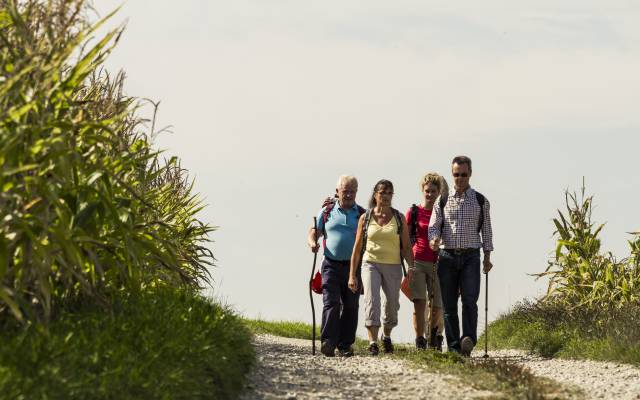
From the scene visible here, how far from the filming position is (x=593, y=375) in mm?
10836

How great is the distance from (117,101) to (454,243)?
14.4 feet

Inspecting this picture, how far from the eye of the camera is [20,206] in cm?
745

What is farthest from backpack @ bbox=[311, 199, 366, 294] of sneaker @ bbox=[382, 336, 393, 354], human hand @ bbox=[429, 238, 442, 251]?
sneaker @ bbox=[382, 336, 393, 354]

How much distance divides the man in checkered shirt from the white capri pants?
1.93 ft

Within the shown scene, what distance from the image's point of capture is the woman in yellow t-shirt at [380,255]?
11805 millimetres

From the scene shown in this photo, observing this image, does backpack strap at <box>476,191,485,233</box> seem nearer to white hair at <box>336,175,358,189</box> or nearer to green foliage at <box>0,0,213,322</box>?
white hair at <box>336,175,358,189</box>

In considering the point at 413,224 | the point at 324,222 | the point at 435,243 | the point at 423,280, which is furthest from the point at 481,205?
the point at 324,222

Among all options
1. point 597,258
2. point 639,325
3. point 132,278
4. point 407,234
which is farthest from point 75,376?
point 597,258

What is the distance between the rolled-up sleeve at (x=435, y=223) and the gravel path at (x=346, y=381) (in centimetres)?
180

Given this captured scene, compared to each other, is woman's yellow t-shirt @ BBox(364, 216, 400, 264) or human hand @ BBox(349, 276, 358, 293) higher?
woman's yellow t-shirt @ BBox(364, 216, 400, 264)

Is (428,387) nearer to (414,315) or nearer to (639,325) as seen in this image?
(414,315)

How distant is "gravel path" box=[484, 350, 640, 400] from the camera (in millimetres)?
9438

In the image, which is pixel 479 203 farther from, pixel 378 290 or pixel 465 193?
pixel 378 290

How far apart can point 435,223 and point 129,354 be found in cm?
563
